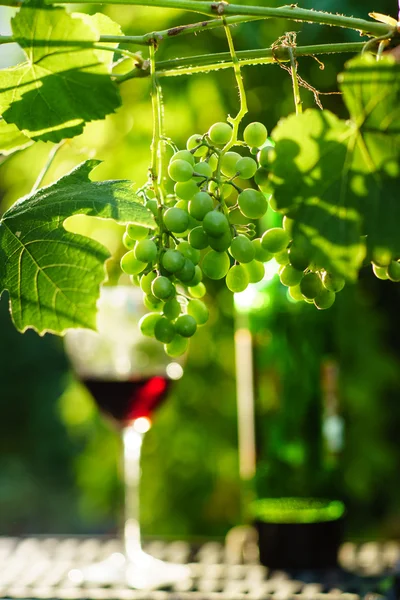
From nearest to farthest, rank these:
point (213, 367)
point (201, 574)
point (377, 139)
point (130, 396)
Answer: point (377, 139) < point (201, 574) < point (130, 396) < point (213, 367)

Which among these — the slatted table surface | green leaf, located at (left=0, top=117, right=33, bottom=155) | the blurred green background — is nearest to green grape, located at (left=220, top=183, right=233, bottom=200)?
green leaf, located at (left=0, top=117, right=33, bottom=155)

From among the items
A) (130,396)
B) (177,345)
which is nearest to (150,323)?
(177,345)

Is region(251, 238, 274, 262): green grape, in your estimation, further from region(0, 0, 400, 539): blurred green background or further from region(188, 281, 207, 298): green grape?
region(0, 0, 400, 539): blurred green background

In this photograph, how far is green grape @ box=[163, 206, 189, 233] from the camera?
0.35 meters

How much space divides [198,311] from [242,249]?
10cm

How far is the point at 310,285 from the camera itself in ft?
1.19

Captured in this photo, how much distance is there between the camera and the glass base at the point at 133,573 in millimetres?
826

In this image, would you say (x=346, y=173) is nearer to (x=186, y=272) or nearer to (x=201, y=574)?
(x=186, y=272)

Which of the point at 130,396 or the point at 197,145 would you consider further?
the point at 130,396

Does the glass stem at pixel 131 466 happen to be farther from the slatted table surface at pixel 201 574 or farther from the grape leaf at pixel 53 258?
the grape leaf at pixel 53 258

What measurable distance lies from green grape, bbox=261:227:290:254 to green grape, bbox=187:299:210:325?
89 mm

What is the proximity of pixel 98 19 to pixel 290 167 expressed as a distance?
183 millimetres

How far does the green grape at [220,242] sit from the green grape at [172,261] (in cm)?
2

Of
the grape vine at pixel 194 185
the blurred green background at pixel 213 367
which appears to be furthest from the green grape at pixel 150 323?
the blurred green background at pixel 213 367
